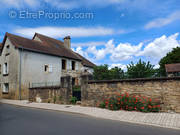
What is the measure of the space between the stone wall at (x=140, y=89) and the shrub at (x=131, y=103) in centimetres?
28

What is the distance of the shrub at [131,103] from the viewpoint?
8.02 meters

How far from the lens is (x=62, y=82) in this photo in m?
11.9

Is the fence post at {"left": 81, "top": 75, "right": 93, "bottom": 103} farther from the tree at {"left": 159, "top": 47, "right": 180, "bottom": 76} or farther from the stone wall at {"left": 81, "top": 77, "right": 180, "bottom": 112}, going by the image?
the tree at {"left": 159, "top": 47, "right": 180, "bottom": 76}

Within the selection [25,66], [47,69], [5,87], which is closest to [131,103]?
[25,66]

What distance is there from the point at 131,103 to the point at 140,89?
3.20ft

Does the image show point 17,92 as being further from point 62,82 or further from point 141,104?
point 141,104

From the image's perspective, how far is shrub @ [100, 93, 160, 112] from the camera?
26.3 feet

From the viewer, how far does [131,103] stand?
27.9 ft

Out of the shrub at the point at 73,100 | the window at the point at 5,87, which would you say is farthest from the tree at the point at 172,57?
the window at the point at 5,87

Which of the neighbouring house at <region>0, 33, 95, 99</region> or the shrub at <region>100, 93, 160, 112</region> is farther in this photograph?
the neighbouring house at <region>0, 33, 95, 99</region>

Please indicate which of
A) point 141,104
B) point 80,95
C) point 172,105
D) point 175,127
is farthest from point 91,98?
point 175,127

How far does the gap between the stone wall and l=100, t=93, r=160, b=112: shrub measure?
284mm

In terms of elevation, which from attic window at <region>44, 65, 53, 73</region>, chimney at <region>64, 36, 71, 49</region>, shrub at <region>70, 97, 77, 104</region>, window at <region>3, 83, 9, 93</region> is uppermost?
chimney at <region>64, 36, 71, 49</region>

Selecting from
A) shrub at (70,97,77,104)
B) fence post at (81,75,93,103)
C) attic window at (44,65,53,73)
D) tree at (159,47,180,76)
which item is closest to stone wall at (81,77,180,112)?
fence post at (81,75,93,103)
